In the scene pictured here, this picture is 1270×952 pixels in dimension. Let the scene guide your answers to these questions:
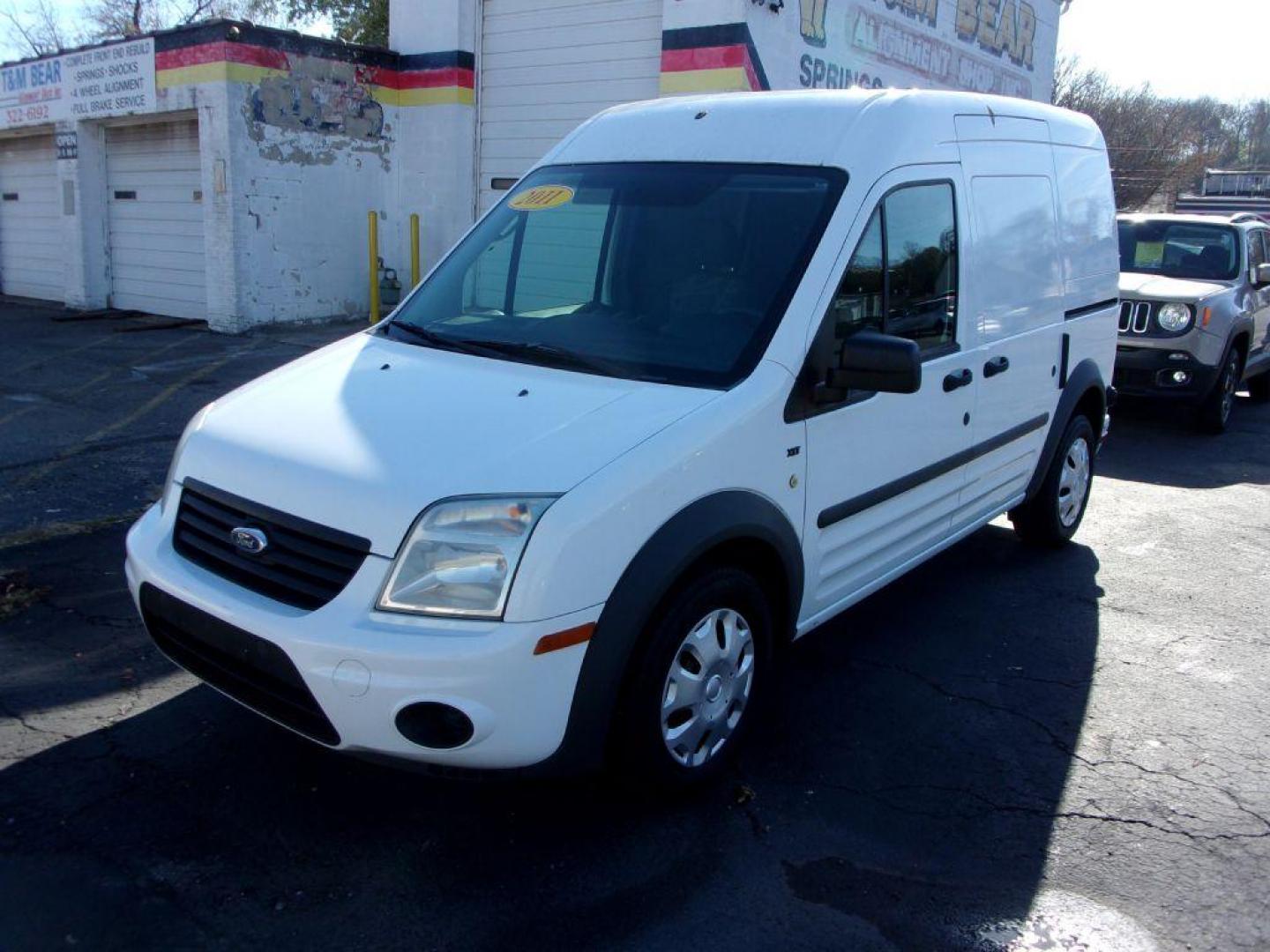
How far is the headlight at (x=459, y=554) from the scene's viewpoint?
2.88 meters

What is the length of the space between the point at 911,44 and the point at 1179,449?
7.72 metres

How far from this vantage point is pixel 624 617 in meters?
3.00

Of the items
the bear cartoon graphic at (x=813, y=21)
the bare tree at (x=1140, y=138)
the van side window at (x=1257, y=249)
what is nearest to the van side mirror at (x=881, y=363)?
the van side window at (x=1257, y=249)

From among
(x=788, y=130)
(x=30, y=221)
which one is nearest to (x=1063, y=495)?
(x=788, y=130)

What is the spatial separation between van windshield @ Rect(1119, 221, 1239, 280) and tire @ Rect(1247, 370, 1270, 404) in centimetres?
223

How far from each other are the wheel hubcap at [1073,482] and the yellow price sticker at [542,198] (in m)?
3.29

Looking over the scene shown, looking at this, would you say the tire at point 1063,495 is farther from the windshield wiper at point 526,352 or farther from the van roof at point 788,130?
the windshield wiper at point 526,352

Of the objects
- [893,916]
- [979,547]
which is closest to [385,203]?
[979,547]

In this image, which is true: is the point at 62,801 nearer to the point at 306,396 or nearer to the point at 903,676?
the point at 306,396

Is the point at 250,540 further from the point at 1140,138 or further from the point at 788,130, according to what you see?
the point at 1140,138

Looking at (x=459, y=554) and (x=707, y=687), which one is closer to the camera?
(x=459, y=554)

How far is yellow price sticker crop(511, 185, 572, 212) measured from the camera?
4.48 m

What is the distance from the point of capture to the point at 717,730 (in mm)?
3566

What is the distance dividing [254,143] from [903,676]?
1167 centimetres
